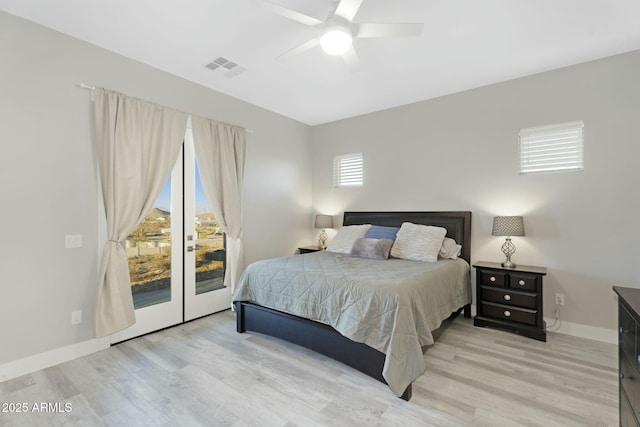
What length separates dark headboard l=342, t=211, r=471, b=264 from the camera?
152 inches

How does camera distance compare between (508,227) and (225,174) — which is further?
(225,174)

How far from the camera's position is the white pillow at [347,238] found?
4137mm

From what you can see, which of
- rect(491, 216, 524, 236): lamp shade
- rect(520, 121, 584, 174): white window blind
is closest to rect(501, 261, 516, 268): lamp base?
rect(491, 216, 524, 236): lamp shade

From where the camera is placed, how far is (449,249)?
373 cm

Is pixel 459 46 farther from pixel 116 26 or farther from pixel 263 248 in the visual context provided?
pixel 263 248

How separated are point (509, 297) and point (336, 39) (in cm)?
314

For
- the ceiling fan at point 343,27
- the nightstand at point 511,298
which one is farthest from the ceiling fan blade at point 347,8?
the nightstand at point 511,298

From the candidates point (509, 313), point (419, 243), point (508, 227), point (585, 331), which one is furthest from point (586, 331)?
point (419, 243)

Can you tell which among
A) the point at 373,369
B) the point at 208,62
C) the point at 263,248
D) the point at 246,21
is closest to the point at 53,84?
the point at 208,62

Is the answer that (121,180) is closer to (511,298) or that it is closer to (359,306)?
(359,306)

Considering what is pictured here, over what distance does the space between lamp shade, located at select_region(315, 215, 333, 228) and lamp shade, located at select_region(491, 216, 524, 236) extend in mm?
Answer: 2510

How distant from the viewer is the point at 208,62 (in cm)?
321

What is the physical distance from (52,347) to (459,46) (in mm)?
4637

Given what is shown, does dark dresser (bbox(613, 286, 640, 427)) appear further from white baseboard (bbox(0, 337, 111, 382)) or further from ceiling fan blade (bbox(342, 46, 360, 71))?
white baseboard (bbox(0, 337, 111, 382))
